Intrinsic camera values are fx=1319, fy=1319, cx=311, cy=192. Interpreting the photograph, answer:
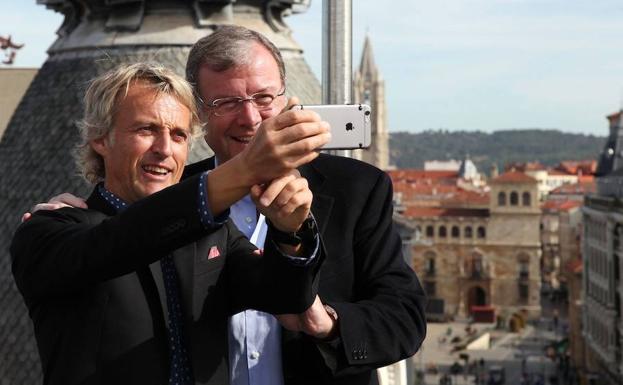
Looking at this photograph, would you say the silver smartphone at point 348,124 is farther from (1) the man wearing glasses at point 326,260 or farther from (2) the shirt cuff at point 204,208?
(2) the shirt cuff at point 204,208

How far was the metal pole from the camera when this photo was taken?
451cm

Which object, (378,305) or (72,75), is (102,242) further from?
(72,75)

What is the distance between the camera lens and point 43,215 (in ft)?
8.29

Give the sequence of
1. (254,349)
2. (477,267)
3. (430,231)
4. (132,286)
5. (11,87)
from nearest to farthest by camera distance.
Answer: (132,286), (254,349), (11,87), (477,267), (430,231)

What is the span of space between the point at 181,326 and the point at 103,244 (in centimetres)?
28

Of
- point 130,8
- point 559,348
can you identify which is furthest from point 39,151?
point 559,348

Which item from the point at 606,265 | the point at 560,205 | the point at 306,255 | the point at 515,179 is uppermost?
the point at 306,255

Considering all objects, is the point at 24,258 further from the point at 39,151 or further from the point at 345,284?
the point at 39,151

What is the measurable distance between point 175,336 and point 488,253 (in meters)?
74.5

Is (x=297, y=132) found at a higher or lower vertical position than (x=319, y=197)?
higher

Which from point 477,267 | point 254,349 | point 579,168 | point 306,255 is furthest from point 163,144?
point 579,168

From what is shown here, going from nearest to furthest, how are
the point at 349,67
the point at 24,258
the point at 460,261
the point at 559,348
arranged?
the point at 24,258 < the point at 349,67 < the point at 559,348 < the point at 460,261

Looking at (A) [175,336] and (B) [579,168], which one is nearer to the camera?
(A) [175,336]

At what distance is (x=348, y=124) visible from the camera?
8.68 feet
